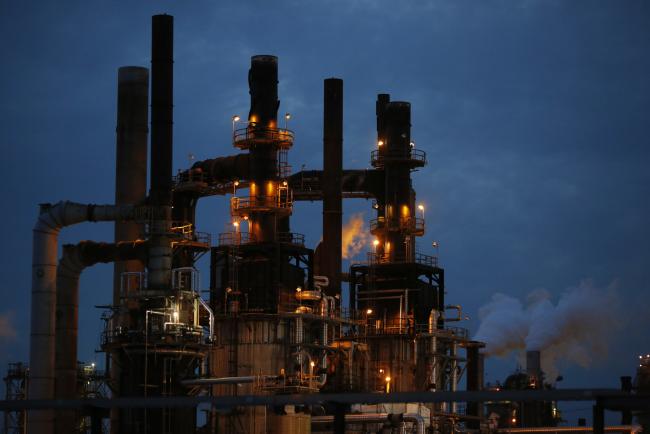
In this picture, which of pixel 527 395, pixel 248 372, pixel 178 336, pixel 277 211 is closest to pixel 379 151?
pixel 277 211

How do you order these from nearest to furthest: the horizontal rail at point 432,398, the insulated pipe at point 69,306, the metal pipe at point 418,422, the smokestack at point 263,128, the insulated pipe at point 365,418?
1. the horizontal rail at point 432,398
2. the insulated pipe at point 69,306
3. the insulated pipe at point 365,418
4. the metal pipe at point 418,422
5. the smokestack at point 263,128

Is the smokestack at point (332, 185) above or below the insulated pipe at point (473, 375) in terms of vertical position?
above

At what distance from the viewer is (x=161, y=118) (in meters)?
63.5

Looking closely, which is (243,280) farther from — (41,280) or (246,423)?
(41,280)

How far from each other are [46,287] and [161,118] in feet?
31.0

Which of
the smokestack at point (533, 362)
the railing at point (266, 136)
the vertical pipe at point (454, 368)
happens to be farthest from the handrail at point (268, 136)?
Answer: the smokestack at point (533, 362)

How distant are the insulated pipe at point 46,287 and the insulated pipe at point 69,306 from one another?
6.59 ft

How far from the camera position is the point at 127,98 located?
7231cm

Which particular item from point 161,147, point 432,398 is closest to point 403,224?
point 161,147

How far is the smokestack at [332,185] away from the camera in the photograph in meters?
76.4

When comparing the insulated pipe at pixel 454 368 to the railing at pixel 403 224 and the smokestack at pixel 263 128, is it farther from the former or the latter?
the smokestack at pixel 263 128

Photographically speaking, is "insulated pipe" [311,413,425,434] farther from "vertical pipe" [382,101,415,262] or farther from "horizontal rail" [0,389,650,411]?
"horizontal rail" [0,389,650,411]

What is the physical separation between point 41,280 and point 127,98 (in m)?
14.4

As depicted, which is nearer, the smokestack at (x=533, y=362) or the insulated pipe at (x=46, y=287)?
the insulated pipe at (x=46, y=287)
